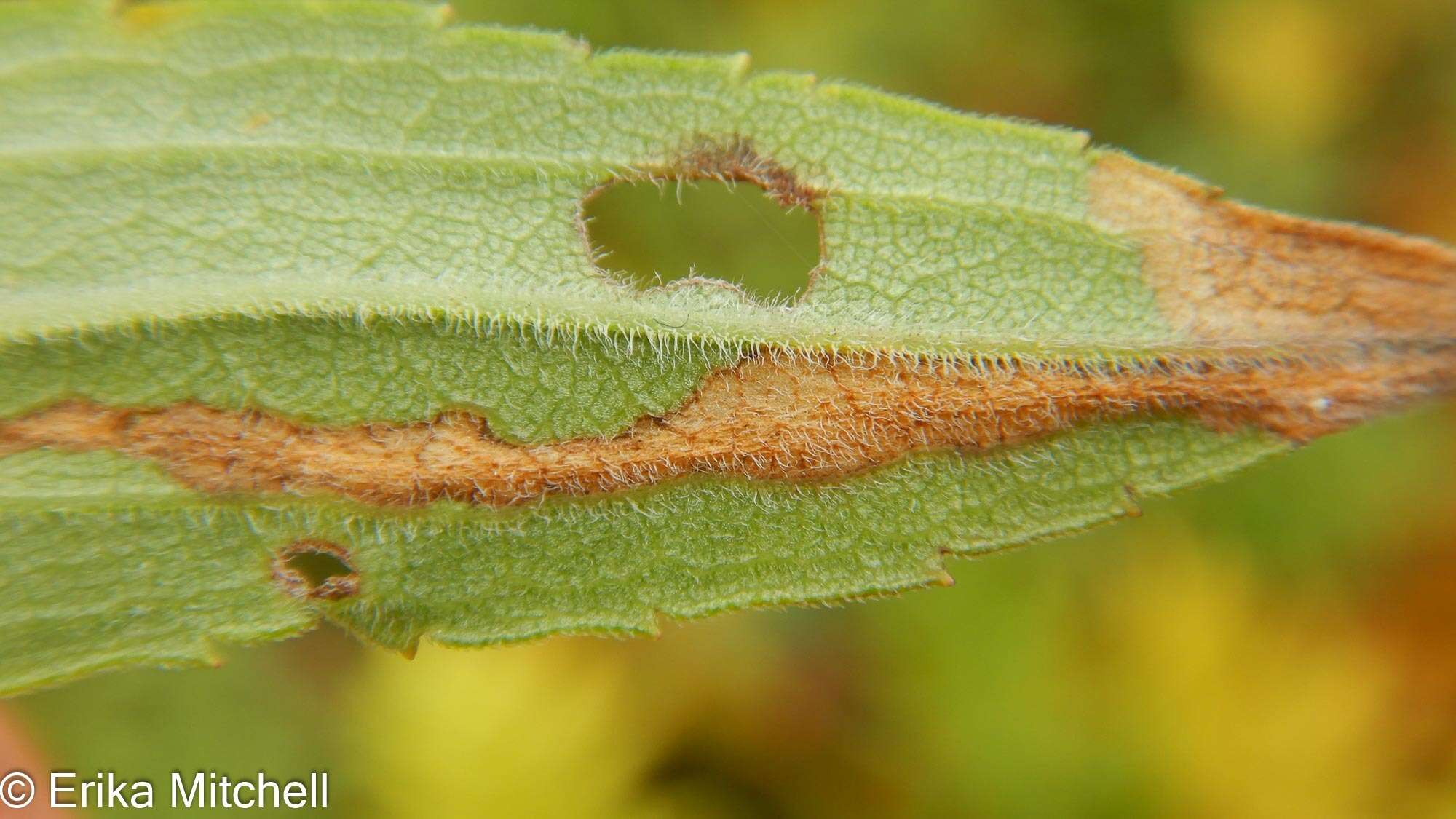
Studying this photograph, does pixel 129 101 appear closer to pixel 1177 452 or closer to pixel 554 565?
pixel 554 565

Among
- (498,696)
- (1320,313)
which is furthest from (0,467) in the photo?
(1320,313)

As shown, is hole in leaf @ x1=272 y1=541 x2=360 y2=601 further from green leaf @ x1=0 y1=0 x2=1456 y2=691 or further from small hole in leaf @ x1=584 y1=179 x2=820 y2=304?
small hole in leaf @ x1=584 y1=179 x2=820 y2=304

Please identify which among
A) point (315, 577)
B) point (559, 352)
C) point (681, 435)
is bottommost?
point (315, 577)

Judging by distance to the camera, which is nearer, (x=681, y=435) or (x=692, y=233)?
(x=681, y=435)

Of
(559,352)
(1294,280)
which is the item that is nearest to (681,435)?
(559,352)

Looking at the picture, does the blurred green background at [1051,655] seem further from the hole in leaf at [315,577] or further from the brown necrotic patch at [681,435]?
the brown necrotic patch at [681,435]

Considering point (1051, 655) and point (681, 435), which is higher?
point (681, 435)

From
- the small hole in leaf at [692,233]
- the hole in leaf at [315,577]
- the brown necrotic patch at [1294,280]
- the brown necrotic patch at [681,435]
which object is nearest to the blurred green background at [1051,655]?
the small hole in leaf at [692,233]

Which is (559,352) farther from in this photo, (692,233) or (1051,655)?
(1051,655)
